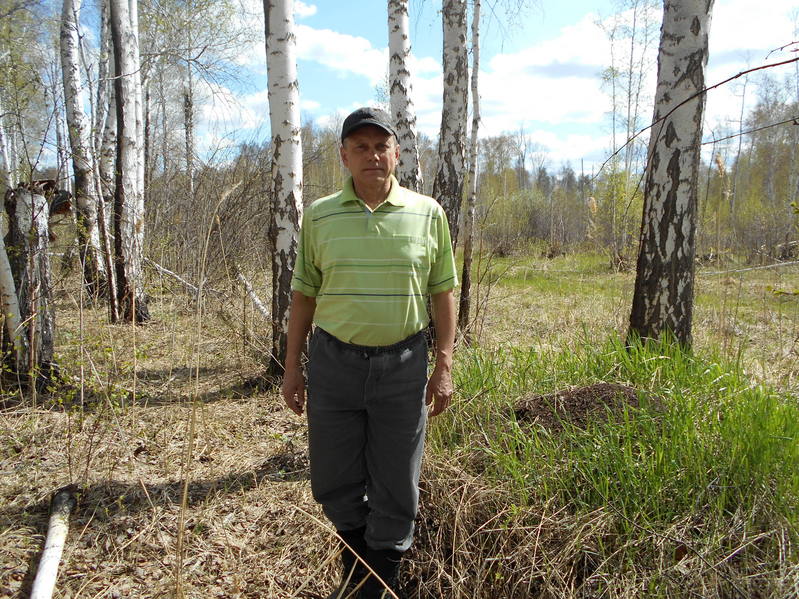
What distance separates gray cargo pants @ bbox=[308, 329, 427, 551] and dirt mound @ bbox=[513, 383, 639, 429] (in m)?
1.02

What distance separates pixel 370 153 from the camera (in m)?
1.86

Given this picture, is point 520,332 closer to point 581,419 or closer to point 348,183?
point 581,419

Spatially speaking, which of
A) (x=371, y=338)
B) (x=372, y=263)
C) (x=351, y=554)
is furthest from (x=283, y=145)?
(x=351, y=554)

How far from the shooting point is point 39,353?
12.9 feet

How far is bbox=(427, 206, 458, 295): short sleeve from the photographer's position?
1995 mm

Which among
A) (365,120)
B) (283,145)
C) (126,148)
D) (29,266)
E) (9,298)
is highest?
(126,148)

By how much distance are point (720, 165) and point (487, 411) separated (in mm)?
2829

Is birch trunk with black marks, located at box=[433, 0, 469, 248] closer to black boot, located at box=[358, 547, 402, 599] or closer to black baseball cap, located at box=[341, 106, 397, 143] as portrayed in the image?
black baseball cap, located at box=[341, 106, 397, 143]

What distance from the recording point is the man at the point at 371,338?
6.06 feet

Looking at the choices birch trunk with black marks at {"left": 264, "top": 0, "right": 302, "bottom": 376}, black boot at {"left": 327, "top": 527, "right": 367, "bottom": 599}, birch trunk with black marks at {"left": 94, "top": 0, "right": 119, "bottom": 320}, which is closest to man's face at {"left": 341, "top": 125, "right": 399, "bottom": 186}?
black boot at {"left": 327, "top": 527, "right": 367, "bottom": 599}

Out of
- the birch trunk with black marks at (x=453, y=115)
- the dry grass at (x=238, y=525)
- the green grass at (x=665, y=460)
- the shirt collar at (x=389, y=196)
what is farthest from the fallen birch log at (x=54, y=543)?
the birch trunk with black marks at (x=453, y=115)

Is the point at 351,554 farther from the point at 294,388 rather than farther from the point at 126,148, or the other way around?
the point at 126,148

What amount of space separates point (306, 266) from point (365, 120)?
0.60m

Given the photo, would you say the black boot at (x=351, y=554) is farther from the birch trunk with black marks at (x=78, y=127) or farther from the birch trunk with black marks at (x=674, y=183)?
the birch trunk with black marks at (x=78, y=127)
